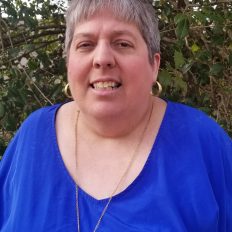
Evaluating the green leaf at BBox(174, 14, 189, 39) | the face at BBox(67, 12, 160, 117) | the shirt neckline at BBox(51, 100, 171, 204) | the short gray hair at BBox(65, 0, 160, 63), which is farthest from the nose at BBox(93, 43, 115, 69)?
the green leaf at BBox(174, 14, 189, 39)

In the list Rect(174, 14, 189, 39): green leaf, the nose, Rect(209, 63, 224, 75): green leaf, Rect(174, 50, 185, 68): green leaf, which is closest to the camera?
the nose

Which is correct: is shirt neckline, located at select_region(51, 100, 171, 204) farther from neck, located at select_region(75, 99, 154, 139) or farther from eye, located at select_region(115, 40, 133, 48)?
eye, located at select_region(115, 40, 133, 48)

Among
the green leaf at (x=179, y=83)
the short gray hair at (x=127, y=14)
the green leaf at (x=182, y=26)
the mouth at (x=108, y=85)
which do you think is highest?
the green leaf at (x=182, y=26)

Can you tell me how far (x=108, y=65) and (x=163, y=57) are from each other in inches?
42.7

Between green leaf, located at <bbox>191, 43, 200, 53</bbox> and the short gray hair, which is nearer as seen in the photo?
the short gray hair

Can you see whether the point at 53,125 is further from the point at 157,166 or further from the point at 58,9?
the point at 58,9

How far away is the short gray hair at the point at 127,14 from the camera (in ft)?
5.63

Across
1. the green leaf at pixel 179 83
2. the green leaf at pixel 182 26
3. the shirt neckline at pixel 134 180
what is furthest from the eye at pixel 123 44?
the green leaf at pixel 179 83

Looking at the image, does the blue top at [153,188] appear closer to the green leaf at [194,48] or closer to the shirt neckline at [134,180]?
the shirt neckline at [134,180]

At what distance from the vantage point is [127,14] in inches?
67.5

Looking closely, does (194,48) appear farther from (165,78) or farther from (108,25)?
(108,25)

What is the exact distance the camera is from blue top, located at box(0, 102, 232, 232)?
5.61 ft

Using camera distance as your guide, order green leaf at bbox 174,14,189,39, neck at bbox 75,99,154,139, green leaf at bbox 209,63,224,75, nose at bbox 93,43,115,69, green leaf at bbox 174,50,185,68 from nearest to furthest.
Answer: nose at bbox 93,43,115,69 → neck at bbox 75,99,154,139 → green leaf at bbox 174,14,189,39 → green leaf at bbox 174,50,185,68 → green leaf at bbox 209,63,224,75

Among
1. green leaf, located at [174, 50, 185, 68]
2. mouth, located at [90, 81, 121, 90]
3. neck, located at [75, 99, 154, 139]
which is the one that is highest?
green leaf, located at [174, 50, 185, 68]
